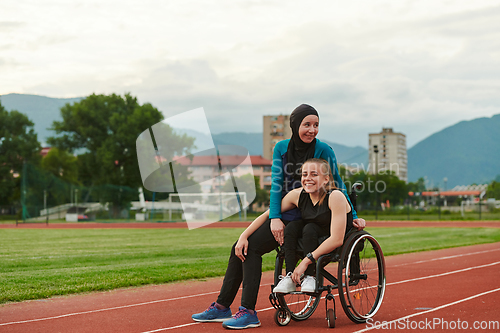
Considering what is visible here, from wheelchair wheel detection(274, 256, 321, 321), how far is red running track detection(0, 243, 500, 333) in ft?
0.28

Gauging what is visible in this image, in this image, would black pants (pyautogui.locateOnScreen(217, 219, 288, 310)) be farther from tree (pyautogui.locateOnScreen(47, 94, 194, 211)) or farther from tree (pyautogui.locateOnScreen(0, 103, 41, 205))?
tree (pyautogui.locateOnScreen(0, 103, 41, 205))

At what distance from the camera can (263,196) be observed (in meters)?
73.5

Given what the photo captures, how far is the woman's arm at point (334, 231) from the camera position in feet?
12.9

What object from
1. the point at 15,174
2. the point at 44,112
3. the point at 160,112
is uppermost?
the point at 44,112

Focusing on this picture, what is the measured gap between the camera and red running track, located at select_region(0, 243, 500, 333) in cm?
424

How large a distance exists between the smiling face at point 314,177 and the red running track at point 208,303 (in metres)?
1.08

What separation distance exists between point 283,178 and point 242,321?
115cm

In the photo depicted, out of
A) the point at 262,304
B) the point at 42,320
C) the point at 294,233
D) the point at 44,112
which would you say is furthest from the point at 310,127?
the point at 44,112

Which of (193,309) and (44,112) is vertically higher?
(44,112)

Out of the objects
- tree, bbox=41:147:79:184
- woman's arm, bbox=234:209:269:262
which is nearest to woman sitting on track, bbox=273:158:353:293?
woman's arm, bbox=234:209:269:262

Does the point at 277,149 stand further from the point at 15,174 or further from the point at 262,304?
the point at 15,174

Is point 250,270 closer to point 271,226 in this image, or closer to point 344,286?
point 271,226

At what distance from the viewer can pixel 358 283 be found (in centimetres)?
430

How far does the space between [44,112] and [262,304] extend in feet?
643
